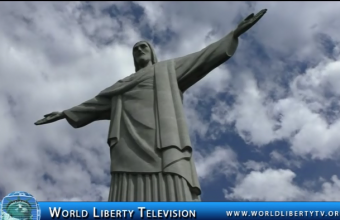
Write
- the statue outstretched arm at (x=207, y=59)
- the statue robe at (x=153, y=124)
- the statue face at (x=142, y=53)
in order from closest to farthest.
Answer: the statue robe at (x=153, y=124), the statue outstretched arm at (x=207, y=59), the statue face at (x=142, y=53)

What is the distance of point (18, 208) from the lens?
1064 cm

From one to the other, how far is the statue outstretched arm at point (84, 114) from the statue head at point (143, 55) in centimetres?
136

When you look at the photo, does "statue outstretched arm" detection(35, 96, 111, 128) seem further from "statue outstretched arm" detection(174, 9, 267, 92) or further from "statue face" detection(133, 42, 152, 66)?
"statue outstretched arm" detection(174, 9, 267, 92)

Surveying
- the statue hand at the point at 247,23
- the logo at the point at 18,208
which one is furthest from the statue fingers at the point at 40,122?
the statue hand at the point at 247,23

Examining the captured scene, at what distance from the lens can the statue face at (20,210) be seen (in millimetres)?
10578

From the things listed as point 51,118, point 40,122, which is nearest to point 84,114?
point 51,118

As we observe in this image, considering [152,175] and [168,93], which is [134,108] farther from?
[152,175]

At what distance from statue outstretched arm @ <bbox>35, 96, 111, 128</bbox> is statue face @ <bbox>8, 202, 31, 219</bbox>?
4153mm

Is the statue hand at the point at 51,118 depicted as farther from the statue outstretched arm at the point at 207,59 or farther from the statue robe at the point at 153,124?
the statue outstretched arm at the point at 207,59

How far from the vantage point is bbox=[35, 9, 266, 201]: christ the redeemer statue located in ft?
39.8

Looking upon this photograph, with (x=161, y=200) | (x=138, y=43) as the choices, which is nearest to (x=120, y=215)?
(x=161, y=200)

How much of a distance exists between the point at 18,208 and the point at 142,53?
5.87m

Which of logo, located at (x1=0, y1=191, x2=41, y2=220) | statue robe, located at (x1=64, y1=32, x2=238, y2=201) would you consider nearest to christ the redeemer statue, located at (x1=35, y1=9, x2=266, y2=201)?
statue robe, located at (x1=64, y1=32, x2=238, y2=201)

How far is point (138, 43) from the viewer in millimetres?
15195
